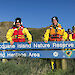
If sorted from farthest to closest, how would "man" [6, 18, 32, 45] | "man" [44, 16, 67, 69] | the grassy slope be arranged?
1. "man" [6, 18, 32, 45]
2. "man" [44, 16, 67, 69]
3. the grassy slope

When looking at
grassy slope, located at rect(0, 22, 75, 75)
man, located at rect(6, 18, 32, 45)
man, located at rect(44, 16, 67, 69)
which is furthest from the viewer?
man, located at rect(6, 18, 32, 45)

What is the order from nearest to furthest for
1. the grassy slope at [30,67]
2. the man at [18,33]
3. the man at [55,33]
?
the grassy slope at [30,67], the man at [55,33], the man at [18,33]

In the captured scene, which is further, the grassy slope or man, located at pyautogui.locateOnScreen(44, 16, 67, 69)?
man, located at pyautogui.locateOnScreen(44, 16, 67, 69)

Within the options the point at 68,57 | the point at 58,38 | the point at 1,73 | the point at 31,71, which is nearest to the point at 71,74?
the point at 68,57

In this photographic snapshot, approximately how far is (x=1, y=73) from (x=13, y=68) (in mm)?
539

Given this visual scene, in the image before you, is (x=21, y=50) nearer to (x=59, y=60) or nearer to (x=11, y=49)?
(x=11, y=49)

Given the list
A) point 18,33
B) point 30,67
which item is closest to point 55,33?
point 18,33

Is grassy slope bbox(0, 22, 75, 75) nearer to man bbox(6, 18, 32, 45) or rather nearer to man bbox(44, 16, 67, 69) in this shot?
man bbox(44, 16, 67, 69)

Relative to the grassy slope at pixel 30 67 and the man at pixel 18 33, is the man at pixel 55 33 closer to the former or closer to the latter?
the grassy slope at pixel 30 67

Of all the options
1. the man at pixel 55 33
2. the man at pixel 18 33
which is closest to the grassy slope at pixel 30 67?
the man at pixel 55 33

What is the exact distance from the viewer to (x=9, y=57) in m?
7.18

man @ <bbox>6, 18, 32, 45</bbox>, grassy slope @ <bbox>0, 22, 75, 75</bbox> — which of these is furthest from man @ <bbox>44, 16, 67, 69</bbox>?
man @ <bbox>6, 18, 32, 45</bbox>

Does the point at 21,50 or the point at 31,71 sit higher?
the point at 21,50

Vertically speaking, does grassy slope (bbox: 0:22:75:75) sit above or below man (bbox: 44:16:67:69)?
below
